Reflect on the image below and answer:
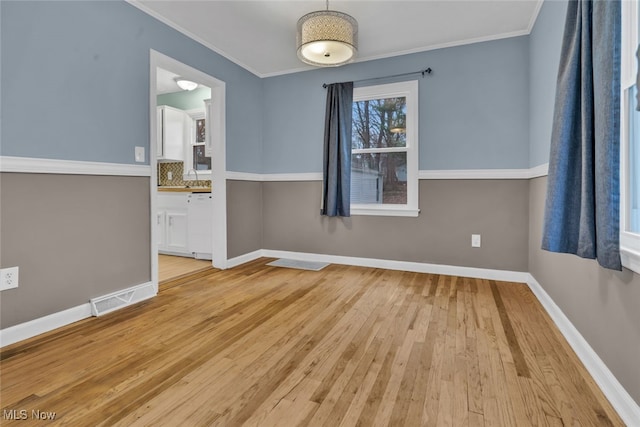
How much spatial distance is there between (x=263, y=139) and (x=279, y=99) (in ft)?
1.73

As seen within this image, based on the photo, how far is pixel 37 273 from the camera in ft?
6.35

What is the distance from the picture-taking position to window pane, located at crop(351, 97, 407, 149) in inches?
136

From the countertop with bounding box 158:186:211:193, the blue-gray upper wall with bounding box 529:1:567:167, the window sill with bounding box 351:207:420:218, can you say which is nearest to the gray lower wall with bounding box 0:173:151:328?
the countertop with bounding box 158:186:211:193

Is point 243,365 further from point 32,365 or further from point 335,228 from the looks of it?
point 335,228

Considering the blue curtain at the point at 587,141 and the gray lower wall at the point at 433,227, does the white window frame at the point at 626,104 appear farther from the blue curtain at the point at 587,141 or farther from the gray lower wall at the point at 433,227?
the gray lower wall at the point at 433,227

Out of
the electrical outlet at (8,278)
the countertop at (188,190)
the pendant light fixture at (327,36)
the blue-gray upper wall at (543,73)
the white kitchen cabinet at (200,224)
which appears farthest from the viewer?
the countertop at (188,190)

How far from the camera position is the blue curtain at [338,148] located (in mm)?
3555

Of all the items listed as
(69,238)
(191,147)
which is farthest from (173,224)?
(69,238)

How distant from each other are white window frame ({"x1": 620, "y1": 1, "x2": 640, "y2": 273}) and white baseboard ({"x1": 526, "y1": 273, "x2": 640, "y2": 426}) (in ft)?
1.61

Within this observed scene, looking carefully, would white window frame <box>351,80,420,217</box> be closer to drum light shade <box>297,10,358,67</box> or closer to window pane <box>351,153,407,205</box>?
window pane <box>351,153,407,205</box>

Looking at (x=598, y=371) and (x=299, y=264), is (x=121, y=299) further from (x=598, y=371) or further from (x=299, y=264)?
(x=598, y=371)

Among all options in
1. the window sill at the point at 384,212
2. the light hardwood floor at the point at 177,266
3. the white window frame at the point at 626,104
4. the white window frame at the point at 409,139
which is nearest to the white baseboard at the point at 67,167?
the light hardwood floor at the point at 177,266

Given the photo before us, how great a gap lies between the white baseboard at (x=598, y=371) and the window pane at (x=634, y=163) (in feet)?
2.03

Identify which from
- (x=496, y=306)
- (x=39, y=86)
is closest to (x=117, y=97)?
(x=39, y=86)
